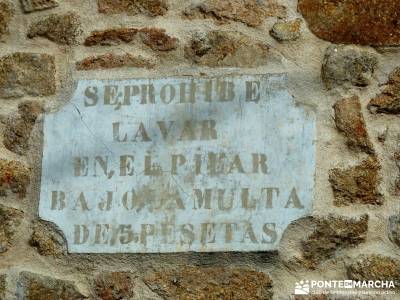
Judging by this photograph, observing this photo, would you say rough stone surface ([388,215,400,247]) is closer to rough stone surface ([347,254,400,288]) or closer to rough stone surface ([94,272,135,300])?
rough stone surface ([347,254,400,288])

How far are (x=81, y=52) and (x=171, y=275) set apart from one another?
712 mm

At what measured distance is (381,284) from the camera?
2.66 metres

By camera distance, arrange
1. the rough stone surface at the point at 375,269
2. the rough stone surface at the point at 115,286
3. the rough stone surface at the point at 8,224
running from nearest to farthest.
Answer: the rough stone surface at the point at 375,269, the rough stone surface at the point at 115,286, the rough stone surface at the point at 8,224

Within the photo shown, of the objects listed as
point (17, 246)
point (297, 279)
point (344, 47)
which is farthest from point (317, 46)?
point (17, 246)

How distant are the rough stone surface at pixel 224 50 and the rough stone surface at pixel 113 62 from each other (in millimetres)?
130

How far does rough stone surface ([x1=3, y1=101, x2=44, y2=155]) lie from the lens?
295 centimetres

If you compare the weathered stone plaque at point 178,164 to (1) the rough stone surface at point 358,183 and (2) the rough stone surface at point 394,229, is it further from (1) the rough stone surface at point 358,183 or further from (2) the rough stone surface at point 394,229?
(2) the rough stone surface at point 394,229

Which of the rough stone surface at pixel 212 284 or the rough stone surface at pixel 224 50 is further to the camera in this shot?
the rough stone surface at pixel 224 50

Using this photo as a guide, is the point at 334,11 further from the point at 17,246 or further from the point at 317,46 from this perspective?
the point at 17,246

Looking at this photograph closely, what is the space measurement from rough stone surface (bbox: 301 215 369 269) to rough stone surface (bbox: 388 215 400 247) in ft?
0.21

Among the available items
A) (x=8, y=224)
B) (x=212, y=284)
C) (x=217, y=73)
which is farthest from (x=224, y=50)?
(x=8, y=224)

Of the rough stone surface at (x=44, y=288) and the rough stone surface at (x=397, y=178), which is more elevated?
the rough stone surface at (x=397, y=178)

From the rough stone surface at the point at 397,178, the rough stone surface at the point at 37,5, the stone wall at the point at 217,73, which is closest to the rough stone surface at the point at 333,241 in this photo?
the stone wall at the point at 217,73

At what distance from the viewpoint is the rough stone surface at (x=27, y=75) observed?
298 centimetres
